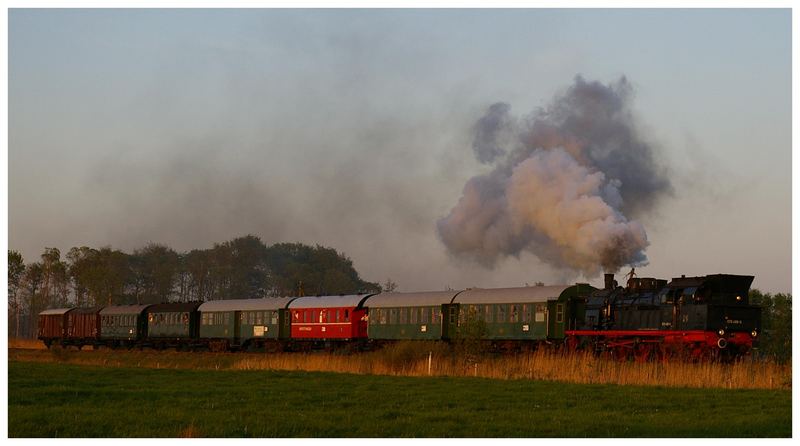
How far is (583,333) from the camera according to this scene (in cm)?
4444

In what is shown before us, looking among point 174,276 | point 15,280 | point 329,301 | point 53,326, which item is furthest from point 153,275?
point 329,301

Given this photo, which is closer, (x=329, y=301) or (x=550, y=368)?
(x=550, y=368)

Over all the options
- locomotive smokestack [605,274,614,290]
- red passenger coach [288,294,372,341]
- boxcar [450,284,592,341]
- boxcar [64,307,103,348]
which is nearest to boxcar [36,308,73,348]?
boxcar [64,307,103,348]

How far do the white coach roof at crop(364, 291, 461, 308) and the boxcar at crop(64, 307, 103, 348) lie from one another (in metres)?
30.7

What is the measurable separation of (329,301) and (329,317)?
4.03 ft

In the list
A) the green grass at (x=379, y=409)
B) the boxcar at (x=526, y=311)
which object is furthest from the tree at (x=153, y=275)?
the green grass at (x=379, y=409)

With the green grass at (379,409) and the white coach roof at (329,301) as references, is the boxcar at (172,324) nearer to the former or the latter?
the white coach roof at (329,301)

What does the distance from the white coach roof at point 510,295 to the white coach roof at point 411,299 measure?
932 mm

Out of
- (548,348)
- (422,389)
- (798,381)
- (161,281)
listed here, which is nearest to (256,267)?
(161,281)

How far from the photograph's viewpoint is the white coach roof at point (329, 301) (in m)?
59.5

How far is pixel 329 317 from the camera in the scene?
6059cm

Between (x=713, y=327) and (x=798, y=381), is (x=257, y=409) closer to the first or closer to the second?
(x=798, y=381)

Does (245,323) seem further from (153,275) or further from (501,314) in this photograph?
(153,275)

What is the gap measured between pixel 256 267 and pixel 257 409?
416 feet
